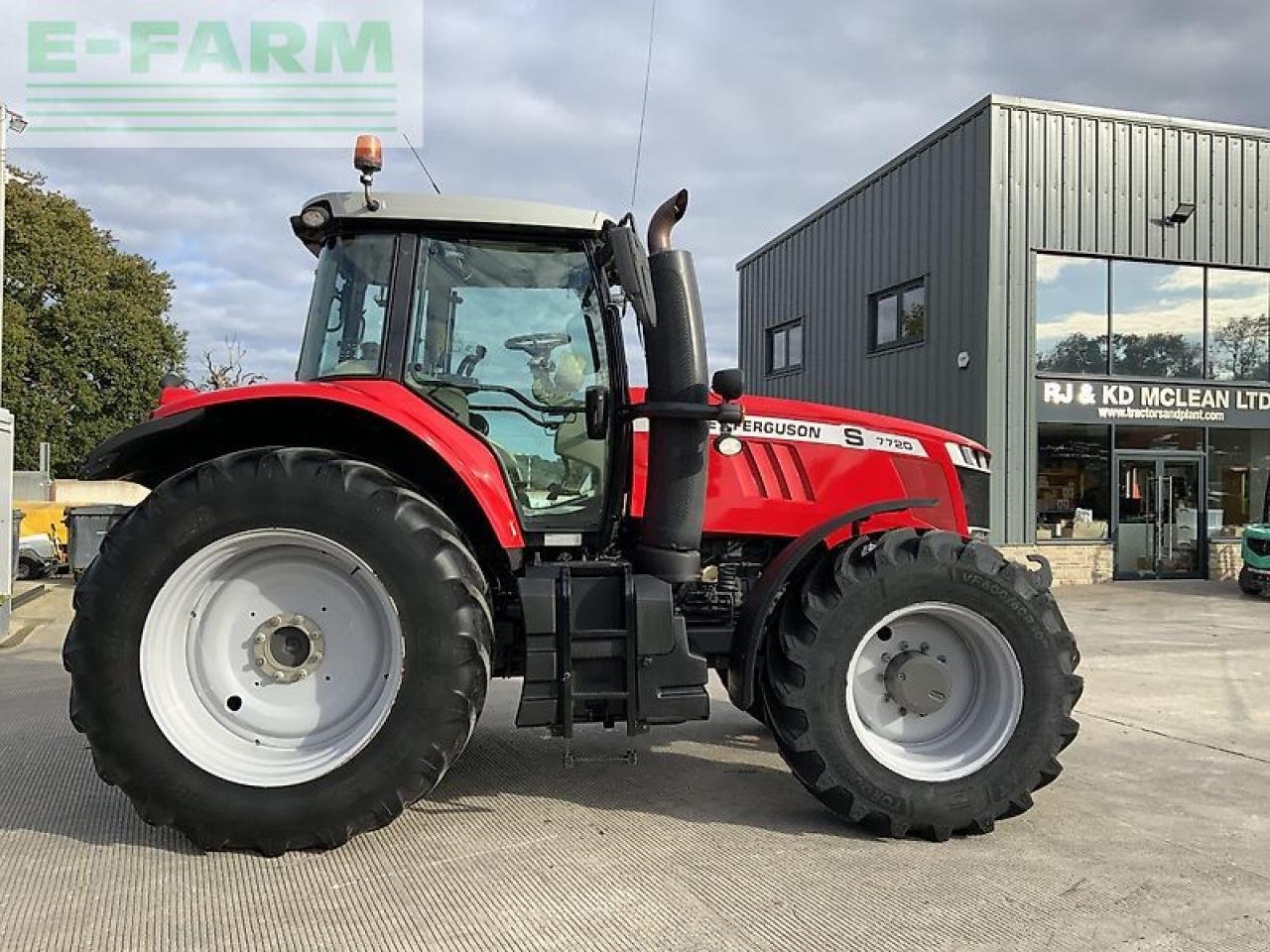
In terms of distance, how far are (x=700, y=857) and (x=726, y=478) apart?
1583 millimetres

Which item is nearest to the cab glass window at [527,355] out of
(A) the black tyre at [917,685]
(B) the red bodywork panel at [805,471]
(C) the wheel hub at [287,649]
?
(B) the red bodywork panel at [805,471]

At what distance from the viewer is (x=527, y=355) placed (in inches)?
152

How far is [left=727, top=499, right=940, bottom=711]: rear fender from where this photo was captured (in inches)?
144

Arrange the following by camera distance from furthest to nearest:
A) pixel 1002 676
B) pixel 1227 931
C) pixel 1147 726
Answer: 1. pixel 1147 726
2. pixel 1002 676
3. pixel 1227 931

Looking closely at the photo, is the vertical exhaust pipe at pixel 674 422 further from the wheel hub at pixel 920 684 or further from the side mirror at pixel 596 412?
the wheel hub at pixel 920 684

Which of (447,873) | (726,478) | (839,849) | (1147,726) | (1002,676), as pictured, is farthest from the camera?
(1147,726)

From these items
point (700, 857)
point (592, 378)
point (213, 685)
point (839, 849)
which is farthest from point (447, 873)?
point (592, 378)

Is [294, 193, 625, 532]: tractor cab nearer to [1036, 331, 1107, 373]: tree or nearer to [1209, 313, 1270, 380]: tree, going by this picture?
[1036, 331, 1107, 373]: tree

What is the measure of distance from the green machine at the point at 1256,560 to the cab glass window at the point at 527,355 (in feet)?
38.7

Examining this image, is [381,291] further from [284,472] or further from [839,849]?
[839,849]

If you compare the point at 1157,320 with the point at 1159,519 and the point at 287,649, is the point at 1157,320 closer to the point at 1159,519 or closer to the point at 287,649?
the point at 1159,519

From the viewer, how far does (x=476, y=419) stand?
12.4ft

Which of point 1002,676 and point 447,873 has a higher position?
point 1002,676

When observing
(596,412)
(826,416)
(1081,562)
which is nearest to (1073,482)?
(1081,562)
